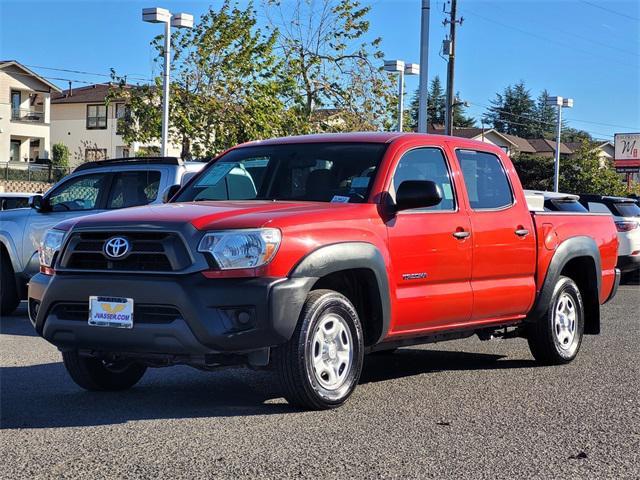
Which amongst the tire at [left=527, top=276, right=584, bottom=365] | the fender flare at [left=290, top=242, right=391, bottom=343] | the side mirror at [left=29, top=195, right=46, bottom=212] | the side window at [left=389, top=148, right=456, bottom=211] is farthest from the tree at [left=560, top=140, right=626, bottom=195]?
the fender flare at [left=290, top=242, right=391, bottom=343]

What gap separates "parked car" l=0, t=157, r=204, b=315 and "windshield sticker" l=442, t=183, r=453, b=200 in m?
4.36

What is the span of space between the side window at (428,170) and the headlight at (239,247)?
4.88ft

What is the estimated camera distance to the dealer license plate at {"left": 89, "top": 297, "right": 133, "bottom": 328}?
584 cm

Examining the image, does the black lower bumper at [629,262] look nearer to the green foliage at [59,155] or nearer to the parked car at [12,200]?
the parked car at [12,200]

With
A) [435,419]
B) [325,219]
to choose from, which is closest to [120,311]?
[325,219]

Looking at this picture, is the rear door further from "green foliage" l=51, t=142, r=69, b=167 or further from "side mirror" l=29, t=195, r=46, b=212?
"green foliage" l=51, t=142, r=69, b=167

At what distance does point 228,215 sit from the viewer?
6.04 metres

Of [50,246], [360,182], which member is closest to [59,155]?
[50,246]

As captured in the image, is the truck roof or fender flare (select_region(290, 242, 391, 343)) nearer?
fender flare (select_region(290, 242, 391, 343))

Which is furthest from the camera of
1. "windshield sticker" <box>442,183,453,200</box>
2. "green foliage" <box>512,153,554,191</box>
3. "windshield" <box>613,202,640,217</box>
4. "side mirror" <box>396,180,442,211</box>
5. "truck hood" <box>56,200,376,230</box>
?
"green foliage" <box>512,153,554,191</box>

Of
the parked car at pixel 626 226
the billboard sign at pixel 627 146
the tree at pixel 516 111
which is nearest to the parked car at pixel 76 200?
the parked car at pixel 626 226

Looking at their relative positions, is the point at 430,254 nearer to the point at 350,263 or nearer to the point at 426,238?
the point at 426,238

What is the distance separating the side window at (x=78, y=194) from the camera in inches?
452

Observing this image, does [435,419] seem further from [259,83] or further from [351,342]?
[259,83]
